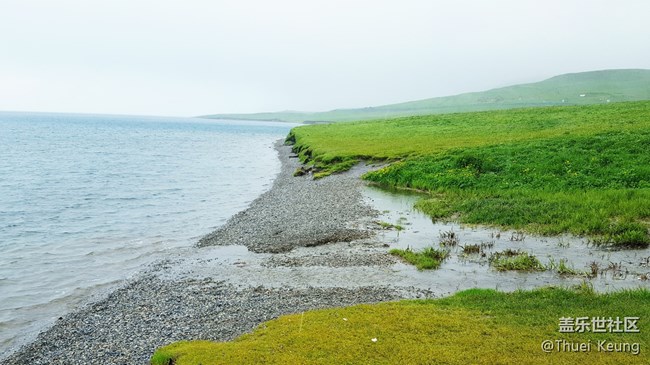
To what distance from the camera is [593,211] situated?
2591 cm

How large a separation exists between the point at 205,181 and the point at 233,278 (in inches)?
1655

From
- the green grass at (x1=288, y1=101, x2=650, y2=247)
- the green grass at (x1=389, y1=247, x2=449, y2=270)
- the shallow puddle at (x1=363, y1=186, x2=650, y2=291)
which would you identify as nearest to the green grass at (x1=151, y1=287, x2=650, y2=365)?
the shallow puddle at (x1=363, y1=186, x2=650, y2=291)

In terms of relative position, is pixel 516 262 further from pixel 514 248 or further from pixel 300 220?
pixel 300 220

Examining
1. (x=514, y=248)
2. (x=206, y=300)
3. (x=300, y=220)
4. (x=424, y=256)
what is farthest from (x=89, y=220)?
(x=514, y=248)

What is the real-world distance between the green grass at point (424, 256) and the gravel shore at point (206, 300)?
1.08 meters

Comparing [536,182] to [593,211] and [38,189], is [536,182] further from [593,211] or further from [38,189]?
[38,189]

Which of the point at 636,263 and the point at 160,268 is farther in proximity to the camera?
the point at 160,268

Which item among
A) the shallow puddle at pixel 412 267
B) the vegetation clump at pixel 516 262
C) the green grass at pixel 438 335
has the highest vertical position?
the green grass at pixel 438 335

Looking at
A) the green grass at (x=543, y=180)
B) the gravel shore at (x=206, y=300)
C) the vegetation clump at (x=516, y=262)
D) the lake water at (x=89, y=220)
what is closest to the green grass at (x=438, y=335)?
the gravel shore at (x=206, y=300)

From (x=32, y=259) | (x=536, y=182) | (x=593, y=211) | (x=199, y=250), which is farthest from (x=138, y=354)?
(x=536, y=182)

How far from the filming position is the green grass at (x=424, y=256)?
20.9 m

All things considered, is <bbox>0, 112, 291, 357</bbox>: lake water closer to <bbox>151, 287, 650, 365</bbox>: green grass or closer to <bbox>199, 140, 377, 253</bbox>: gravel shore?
<bbox>199, 140, 377, 253</bbox>: gravel shore

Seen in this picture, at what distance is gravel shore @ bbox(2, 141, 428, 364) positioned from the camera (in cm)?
1455

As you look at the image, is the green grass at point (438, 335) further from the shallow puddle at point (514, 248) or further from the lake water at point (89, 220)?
the lake water at point (89, 220)
